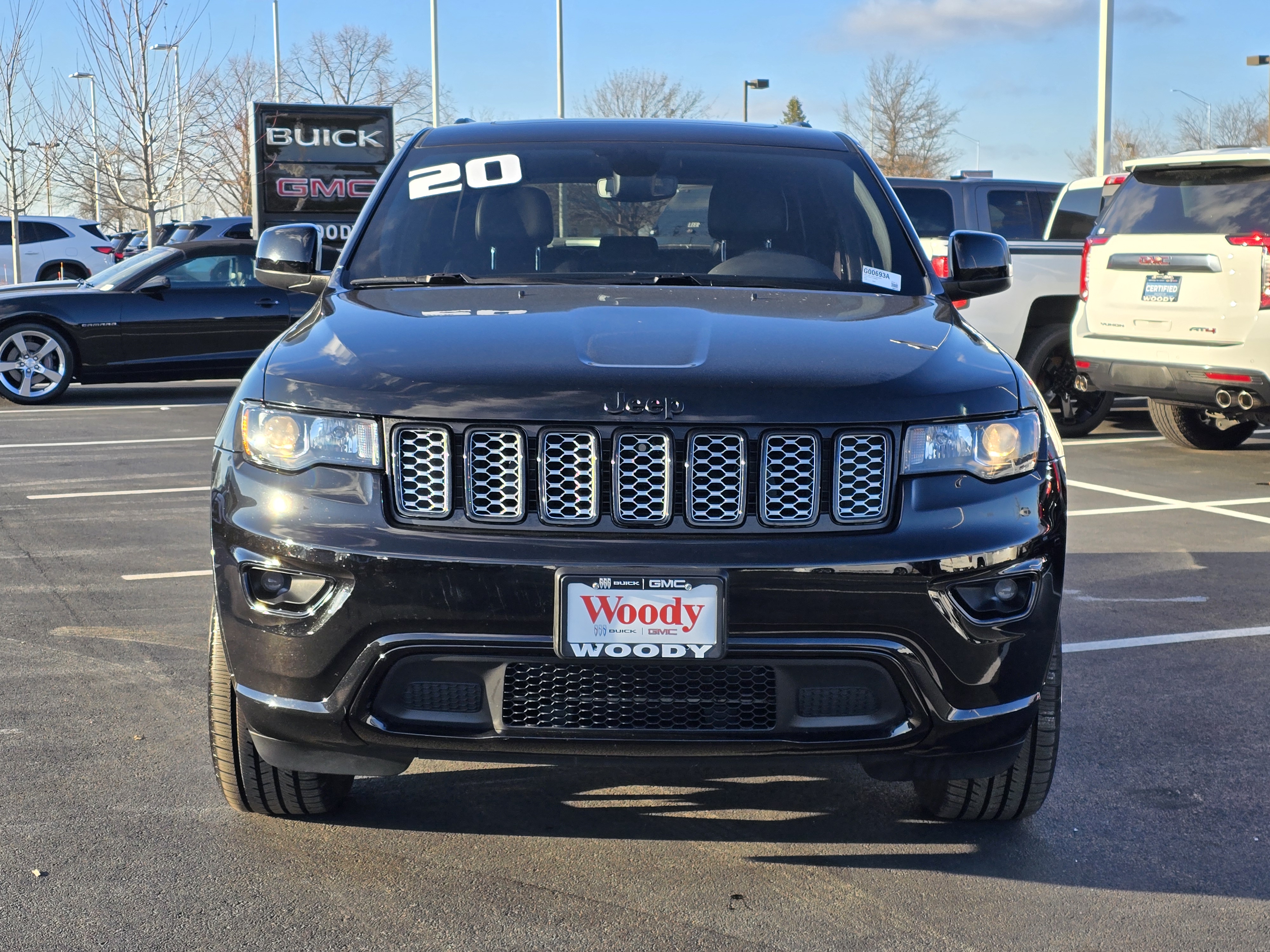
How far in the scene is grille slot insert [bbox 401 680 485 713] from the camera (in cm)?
292

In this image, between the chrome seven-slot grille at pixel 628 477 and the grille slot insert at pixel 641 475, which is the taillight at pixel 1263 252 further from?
the grille slot insert at pixel 641 475

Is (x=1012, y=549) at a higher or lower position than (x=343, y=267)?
lower

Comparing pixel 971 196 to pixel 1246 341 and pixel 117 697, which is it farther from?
pixel 117 697

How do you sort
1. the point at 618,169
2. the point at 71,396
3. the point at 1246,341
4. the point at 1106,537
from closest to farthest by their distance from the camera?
the point at 618,169 < the point at 1106,537 < the point at 1246,341 < the point at 71,396

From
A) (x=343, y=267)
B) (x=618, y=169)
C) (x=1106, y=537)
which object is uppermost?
(x=618, y=169)

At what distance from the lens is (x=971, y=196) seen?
43.1 ft

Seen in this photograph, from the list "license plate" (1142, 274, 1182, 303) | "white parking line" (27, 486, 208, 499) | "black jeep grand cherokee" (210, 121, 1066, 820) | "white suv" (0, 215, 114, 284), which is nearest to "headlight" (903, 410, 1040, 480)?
"black jeep grand cherokee" (210, 121, 1066, 820)

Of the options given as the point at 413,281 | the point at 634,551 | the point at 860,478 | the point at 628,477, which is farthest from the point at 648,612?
the point at 413,281

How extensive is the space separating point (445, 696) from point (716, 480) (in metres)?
0.69

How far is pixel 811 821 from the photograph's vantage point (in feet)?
11.8

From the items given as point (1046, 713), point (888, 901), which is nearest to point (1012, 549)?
point (1046, 713)

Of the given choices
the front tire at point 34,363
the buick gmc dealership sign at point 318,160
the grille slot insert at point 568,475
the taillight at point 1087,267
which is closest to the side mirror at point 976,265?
the grille slot insert at point 568,475

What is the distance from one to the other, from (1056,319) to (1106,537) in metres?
4.39

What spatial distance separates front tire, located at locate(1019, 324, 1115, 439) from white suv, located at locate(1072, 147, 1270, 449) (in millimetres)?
978
